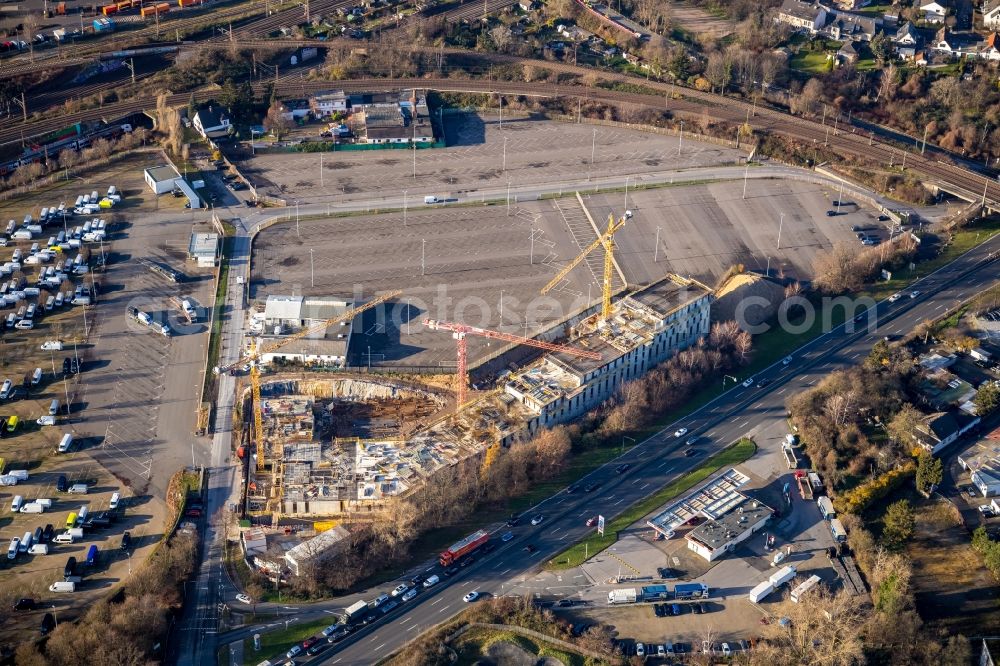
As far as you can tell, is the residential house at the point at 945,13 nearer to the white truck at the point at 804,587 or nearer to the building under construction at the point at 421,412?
the building under construction at the point at 421,412

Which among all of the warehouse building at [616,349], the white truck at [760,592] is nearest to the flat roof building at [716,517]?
the white truck at [760,592]

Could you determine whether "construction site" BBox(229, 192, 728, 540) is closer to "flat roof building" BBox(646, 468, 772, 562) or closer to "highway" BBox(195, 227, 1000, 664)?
"highway" BBox(195, 227, 1000, 664)

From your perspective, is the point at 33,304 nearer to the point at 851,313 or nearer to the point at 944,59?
the point at 851,313

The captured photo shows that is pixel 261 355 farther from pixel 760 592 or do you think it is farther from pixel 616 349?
pixel 760 592

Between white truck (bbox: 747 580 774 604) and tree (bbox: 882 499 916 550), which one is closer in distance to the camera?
white truck (bbox: 747 580 774 604)

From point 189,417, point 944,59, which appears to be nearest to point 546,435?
point 189,417

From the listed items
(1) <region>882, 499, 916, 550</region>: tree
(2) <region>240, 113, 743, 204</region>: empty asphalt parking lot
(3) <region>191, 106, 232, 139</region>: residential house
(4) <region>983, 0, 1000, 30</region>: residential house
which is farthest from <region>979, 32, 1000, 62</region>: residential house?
(3) <region>191, 106, 232, 139</region>: residential house
